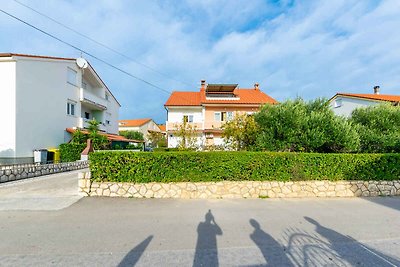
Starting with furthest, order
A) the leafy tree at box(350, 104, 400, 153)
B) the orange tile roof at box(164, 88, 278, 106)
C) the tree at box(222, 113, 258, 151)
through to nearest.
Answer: the orange tile roof at box(164, 88, 278, 106) → the tree at box(222, 113, 258, 151) → the leafy tree at box(350, 104, 400, 153)

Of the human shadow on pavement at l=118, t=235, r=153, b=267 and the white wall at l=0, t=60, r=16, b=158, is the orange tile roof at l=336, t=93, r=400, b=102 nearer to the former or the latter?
the human shadow on pavement at l=118, t=235, r=153, b=267

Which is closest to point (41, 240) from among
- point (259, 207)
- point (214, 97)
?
point (259, 207)

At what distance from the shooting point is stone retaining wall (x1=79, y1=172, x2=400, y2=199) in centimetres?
689

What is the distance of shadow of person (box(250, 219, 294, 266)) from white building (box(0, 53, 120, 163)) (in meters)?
17.8

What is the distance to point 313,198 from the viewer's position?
7156mm

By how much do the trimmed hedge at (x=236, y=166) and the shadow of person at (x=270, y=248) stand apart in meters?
2.98

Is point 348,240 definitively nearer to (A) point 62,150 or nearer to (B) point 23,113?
(A) point 62,150

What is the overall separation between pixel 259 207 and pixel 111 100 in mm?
29991

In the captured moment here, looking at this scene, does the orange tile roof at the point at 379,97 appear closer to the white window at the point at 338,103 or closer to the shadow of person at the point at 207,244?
the white window at the point at 338,103

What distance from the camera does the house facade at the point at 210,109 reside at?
Answer: 25.6 m

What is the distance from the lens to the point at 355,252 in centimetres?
356

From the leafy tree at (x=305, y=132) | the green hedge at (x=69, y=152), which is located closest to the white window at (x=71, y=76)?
the green hedge at (x=69, y=152)

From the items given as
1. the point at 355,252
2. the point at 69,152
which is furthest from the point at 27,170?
the point at 355,252

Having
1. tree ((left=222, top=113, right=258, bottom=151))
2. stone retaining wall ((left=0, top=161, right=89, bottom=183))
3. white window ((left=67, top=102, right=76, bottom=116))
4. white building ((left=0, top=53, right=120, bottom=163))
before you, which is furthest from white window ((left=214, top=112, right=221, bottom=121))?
stone retaining wall ((left=0, top=161, right=89, bottom=183))
